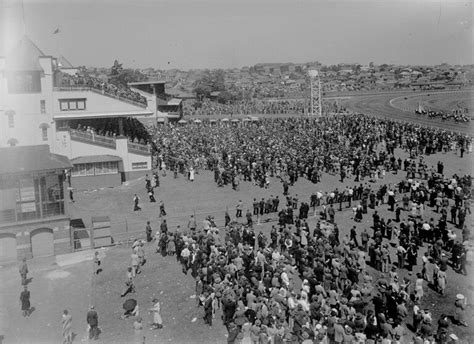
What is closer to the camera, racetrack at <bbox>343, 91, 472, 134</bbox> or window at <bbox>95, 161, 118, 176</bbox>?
window at <bbox>95, 161, 118, 176</bbox>

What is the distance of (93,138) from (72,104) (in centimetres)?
419

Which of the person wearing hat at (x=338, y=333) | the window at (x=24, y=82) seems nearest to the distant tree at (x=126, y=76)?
the window at (x=24, y=82)

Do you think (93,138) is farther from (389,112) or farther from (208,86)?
(208,86)

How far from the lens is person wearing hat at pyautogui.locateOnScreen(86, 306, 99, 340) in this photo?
1709 cm

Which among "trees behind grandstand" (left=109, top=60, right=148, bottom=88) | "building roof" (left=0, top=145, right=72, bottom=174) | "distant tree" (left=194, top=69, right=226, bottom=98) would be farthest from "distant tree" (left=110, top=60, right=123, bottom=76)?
"building roof" (left=0, top=145, right=72, bottom=174)

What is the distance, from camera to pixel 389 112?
92.9m

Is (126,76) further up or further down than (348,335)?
further up

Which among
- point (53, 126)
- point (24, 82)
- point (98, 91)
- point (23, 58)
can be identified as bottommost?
point (53, 126)

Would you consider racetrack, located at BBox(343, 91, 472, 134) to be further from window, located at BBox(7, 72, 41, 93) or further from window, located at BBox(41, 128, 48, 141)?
window, located at BBox(7, 72, 41, 93)

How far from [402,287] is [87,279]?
13.4 m

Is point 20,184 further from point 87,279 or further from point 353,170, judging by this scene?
point 353,170

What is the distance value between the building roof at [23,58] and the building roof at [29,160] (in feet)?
49.4

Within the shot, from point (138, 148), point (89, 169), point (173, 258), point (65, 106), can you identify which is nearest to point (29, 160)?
point (173, 258)

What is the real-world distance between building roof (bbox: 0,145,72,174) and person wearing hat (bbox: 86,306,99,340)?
10.5 metres
